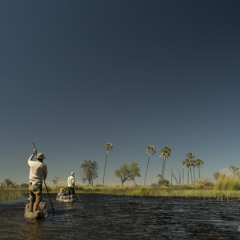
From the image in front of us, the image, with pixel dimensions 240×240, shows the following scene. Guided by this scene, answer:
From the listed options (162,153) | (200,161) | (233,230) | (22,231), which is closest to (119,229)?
(22,231)

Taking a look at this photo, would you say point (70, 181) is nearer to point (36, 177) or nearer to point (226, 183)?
point (36, 177)

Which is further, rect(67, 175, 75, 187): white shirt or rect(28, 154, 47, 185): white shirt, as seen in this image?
rect(67, 175, 75, 187): white shirt

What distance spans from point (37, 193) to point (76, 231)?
3.71 m

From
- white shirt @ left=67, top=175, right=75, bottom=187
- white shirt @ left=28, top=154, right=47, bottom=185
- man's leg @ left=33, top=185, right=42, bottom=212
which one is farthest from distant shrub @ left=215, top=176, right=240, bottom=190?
white shirt @ left=28, top=154, right=47, bottom=185

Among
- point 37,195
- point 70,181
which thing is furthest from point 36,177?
point 70,181

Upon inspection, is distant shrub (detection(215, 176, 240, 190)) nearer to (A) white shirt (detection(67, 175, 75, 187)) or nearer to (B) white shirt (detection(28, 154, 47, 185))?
(A) white shirt (detection(67, 175, 75, 187))

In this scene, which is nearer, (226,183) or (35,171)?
(35,171)

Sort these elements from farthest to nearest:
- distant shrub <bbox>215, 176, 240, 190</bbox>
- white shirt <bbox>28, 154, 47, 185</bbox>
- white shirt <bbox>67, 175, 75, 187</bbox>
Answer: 1. distant shrub <bbox>215, 176, 240, 190</bbox>
2. white shirt <bbox>67, 175, 75, 187</bbox>
3. white shirt <bbox>28, 154, 47, 185</bbox>

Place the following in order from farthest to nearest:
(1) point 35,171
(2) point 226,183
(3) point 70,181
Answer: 1. (2) point 226,183
2. (3) point 70,181
3. (1) point 35,171

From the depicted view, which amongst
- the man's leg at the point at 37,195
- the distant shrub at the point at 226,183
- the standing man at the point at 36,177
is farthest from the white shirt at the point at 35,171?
the distant shrub at the point at 226,183

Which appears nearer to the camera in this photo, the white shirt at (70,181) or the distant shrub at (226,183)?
the white shirt at (70,181)

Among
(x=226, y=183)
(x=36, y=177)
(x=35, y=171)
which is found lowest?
(x=36, y=177)

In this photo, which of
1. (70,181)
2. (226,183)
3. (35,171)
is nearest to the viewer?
(35,171)

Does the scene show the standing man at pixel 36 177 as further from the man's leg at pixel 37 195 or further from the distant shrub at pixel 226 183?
the distant shrub at pixel 226 183
